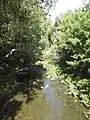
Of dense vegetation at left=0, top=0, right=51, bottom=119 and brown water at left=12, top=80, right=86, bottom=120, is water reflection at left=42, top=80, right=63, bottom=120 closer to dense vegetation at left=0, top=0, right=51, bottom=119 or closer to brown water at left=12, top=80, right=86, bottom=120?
brown water at left=12, top=80, right=86, bottom=120

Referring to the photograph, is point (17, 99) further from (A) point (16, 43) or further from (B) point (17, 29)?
(A) point (16, 43)

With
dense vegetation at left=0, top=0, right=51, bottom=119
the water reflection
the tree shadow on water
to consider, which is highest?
dense vegetation at left=0, top=0, right=51, bottom=119

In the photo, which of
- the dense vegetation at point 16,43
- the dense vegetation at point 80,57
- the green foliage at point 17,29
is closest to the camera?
the green foliage at point 17,29

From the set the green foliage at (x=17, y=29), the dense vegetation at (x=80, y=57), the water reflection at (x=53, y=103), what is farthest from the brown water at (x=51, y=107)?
the green foliage at (x=17, y=29)

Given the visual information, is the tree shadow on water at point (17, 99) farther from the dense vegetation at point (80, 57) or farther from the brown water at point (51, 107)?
the dense vegetation at point (80, 57)

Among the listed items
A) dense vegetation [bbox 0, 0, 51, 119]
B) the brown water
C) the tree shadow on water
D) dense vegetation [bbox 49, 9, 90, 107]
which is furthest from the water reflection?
dense vegetation [bbox 49, 9, 90, 107]

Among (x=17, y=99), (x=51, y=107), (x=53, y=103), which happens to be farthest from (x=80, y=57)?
(x=17, y=99)

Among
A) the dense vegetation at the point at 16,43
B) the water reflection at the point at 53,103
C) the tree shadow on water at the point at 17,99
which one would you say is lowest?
the water reflection at the point at 53,103

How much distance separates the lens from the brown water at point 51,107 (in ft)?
45.6

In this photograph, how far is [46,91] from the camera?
63.1 feet

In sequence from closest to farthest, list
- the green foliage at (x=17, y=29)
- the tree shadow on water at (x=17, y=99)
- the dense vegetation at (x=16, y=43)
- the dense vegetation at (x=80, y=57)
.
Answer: the green foliage at (x=17, y=29), the dense vegetation at (x=16, y=43), the tree shadow on water at (x=17, y=99), the dense vegetation at (x=80, y=57)

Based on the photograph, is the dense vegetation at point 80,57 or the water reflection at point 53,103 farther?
the dense vegetation at point 80,57

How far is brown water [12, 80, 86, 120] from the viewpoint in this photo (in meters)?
13.9

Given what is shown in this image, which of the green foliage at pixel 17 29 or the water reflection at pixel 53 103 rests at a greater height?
the green foliage at pixel 17 29
